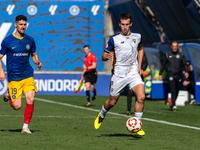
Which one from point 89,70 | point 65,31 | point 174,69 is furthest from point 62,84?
point 174,69

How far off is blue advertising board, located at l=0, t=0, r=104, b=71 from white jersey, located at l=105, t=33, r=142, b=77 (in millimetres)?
18229

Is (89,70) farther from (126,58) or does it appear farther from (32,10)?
(32,10)

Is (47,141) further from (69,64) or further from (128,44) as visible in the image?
(69,64)

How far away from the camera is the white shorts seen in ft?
27.3

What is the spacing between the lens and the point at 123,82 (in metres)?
8.38

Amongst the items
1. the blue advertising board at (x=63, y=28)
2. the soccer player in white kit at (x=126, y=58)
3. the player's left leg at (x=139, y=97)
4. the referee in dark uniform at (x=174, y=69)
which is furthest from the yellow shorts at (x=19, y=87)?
the blue advertising board at (x=63, y=28)

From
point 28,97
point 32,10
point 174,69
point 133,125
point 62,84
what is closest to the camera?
point 133,125

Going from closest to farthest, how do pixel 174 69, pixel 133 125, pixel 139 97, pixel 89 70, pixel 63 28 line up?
pixel 133 125
pixel 139 97
pixel 174 69
pixel 89 70
pixel 63 28

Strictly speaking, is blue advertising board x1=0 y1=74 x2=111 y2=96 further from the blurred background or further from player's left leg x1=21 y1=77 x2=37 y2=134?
player's left leg x1=21 y1=77 x2=37 y2=134

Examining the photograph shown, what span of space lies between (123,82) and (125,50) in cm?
57

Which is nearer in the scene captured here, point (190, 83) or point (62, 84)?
point (190, 83)

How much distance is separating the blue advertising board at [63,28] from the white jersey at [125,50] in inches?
718

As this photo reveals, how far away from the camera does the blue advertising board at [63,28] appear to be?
87.5 ft

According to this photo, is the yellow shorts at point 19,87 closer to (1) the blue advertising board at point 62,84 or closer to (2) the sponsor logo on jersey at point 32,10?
(1) the blue advertising board at point 62,84
